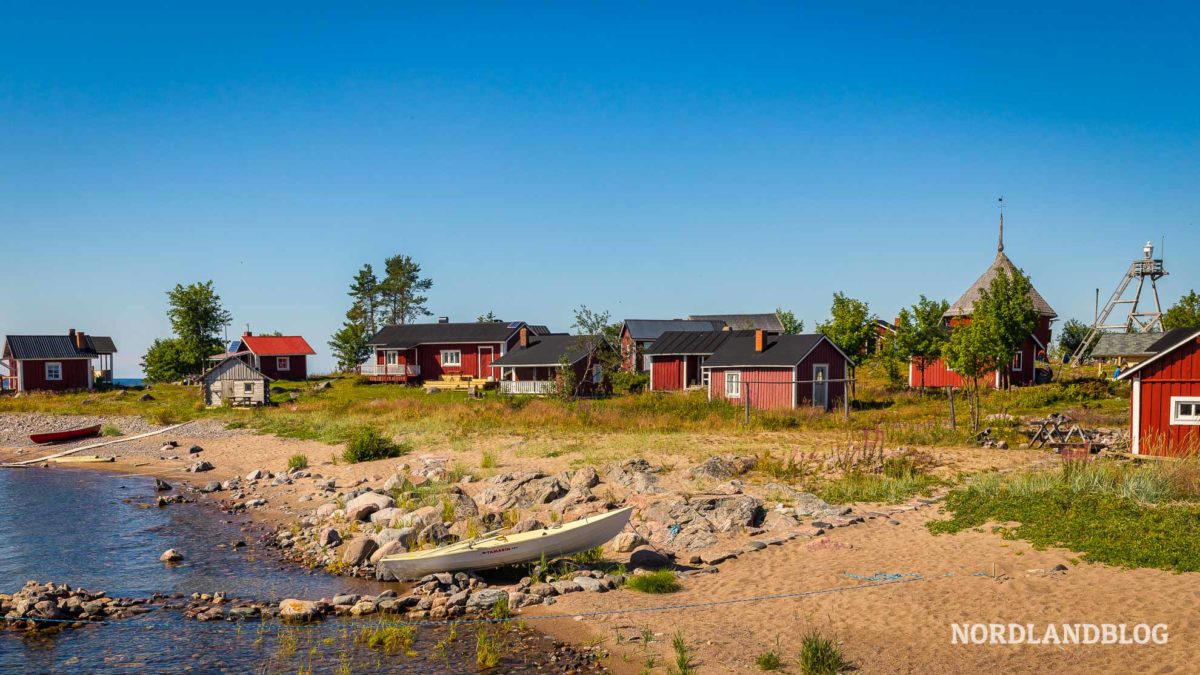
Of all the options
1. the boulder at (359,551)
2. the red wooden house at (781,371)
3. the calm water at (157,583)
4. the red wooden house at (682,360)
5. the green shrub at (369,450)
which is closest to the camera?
the calm water at (157,583)

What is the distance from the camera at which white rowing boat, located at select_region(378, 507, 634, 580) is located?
15000 mm

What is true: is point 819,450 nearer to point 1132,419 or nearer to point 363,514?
point 1132,419

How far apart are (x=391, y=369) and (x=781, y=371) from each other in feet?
108

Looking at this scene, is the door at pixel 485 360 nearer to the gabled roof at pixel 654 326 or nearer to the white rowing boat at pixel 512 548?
the gabled roof at pixel 654 326

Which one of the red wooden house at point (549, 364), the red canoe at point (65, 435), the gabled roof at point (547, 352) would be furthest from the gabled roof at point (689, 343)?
the red canoe at point (65, 435)

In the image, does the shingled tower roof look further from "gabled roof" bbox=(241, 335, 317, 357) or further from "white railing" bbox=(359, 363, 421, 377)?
"gabled roof" bbox=(241, 335, 317, 357)

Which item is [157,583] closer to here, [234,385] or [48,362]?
[234,385]

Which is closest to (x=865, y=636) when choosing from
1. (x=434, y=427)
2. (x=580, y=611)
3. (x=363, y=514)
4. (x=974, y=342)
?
(x=580, y=611)

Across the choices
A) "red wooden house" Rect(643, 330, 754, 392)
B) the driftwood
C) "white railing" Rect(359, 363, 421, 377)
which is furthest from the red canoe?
"red wooden house" Rect(643, 330, 754, 392)

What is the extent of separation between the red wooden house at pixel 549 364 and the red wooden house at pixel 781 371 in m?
10.5

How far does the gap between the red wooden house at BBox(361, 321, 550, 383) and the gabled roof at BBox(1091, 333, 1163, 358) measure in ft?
129

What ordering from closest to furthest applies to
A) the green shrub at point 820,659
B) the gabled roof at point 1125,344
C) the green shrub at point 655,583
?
1. the green shrub at point 820,659
2. the green shrub at point 655,583
3. the gabled roof at point 1125,344

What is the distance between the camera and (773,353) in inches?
1626

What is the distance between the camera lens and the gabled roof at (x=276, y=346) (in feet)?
214
